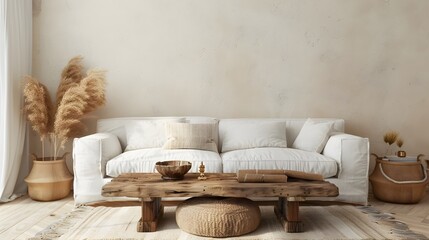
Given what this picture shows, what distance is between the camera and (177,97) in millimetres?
4188

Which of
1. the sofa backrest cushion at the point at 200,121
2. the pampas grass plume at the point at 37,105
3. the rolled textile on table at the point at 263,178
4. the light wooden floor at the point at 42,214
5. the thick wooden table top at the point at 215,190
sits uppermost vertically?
the pampas grass plume at the point at 37,105

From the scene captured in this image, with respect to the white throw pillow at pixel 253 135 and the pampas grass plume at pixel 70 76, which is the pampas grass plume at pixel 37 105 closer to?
the pampas grass plume at pixel 70 76

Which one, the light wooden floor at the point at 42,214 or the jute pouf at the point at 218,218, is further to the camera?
the light wooden floor at the point at 42,214

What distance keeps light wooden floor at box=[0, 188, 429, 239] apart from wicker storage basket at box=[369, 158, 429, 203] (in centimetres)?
7

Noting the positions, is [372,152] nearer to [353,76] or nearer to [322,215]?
[353,76]

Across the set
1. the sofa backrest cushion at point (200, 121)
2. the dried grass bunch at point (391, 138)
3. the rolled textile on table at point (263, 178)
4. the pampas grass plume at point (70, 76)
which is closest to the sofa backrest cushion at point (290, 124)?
the sofa backrest cushion at point (200, 121)

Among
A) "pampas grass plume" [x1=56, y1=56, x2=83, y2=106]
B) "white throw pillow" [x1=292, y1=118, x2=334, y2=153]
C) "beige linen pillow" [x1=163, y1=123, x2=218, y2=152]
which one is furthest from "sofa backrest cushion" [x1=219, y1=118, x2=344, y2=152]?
"pampas grass plume" [x1=56, y1=56, x2=83, y2=106]

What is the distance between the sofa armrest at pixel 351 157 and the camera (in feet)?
10.7

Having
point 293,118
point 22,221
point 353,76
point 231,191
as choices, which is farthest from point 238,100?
point 22,221

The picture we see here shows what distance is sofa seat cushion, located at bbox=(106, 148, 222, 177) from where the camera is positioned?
316 cm

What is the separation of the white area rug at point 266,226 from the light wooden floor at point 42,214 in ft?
0.35

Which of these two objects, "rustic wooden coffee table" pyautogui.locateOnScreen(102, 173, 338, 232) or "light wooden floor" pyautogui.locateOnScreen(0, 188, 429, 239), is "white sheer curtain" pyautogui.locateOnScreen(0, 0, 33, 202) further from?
"rustic wooden coffee table" pyautogui.locateOnScreen(102, 173, 338, 232)

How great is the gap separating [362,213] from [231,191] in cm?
132

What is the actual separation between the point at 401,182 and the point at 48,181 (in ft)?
10.5
